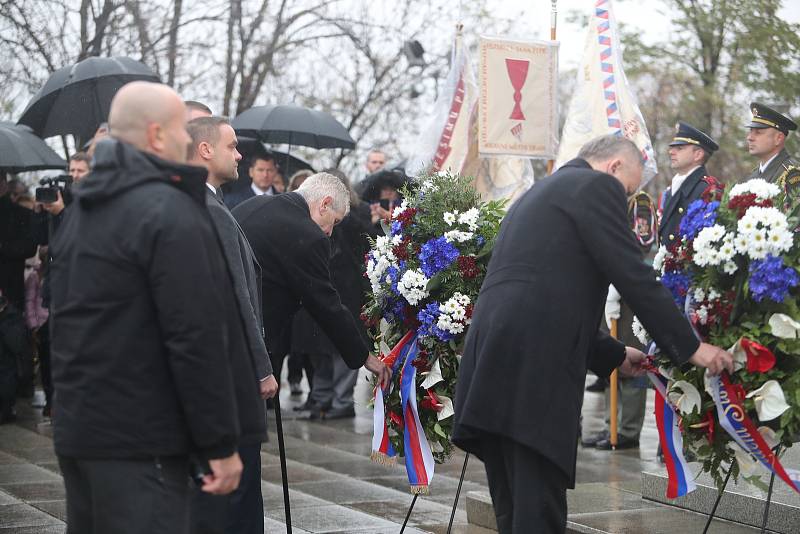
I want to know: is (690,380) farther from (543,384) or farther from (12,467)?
(12,467)

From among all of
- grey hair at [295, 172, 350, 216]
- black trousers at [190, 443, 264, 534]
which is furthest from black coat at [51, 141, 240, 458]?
grey hair at [295, 172, 350, 216]

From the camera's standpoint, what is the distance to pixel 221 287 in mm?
3682

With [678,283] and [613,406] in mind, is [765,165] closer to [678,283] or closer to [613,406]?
[613,406]

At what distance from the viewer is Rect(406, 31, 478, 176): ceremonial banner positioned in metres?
11.4

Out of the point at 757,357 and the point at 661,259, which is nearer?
the point at 757,357

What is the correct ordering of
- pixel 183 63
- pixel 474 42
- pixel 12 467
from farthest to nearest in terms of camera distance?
pixel 474 42
pixel 183 63
pixel 12 467

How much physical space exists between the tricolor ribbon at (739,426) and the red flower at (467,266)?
1424mm

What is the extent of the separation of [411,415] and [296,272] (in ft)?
3.16

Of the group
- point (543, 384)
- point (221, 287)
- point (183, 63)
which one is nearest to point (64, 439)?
point (221, 287)

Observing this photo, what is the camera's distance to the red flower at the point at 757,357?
15.9 feet

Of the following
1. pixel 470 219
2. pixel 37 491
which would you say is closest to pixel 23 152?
pixel 37 491

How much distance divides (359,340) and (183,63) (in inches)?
522

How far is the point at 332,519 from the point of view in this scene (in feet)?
23.4

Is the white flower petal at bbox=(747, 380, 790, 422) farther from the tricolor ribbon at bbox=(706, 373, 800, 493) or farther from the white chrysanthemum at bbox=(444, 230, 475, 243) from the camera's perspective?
the white chrysanthemum at bbox=(444, 230, 475, 243)
